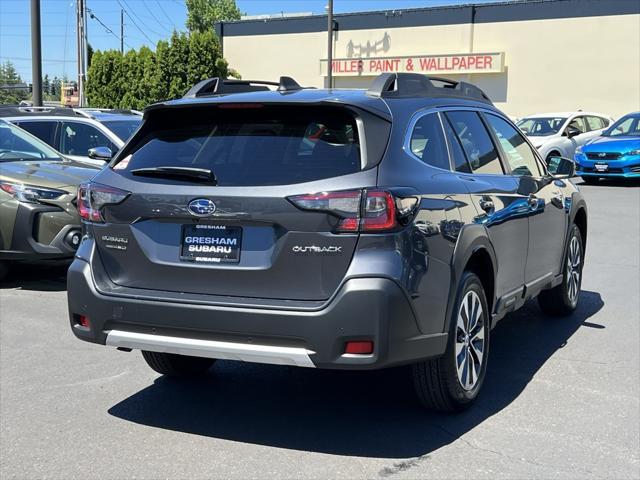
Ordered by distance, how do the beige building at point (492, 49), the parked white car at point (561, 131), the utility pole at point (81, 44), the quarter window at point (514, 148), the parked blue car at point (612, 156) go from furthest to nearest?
1. the utility pole at point (81, 44)
2. the beige building at point (492, 49)
3. the parked white car at point (561, 131)
4. the parked blue car at point (612, 156)
5. the quarter window at point (514, 148)

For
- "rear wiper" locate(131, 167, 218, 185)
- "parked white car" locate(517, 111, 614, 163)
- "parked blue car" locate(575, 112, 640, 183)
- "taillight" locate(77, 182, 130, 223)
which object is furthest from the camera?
"parked white car" locate(517, 111, 614, 163)

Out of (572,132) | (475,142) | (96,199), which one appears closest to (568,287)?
(475,142)

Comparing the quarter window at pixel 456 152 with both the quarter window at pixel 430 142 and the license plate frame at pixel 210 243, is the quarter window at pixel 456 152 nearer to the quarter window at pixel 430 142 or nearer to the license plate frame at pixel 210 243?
the quarter window at pixel 430 142

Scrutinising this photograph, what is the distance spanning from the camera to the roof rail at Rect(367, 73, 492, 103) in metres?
4.42

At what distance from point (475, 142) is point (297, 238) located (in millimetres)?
1889

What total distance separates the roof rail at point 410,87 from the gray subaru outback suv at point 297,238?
17 millimetres

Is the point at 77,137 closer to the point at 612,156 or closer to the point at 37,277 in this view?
the point at 37,277

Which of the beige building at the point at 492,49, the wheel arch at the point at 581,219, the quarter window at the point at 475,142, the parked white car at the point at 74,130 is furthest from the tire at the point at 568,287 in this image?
the beige building at the point at 492,49

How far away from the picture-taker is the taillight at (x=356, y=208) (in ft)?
12.4

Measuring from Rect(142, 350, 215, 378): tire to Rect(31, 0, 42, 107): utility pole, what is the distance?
40.5 feet

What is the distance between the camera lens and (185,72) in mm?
37188

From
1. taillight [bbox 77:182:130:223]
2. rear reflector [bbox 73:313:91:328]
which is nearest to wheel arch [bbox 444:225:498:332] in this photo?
taillight [bbox 77:182:130:223]

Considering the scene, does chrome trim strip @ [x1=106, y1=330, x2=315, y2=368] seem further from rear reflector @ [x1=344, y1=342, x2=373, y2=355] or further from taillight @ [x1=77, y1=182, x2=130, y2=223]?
taillight @ [x1=77, y1=182, x2=130, y2=223]

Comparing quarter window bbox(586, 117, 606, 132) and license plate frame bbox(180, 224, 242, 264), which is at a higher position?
quarter window bbox(586, 117, 606, 132)
